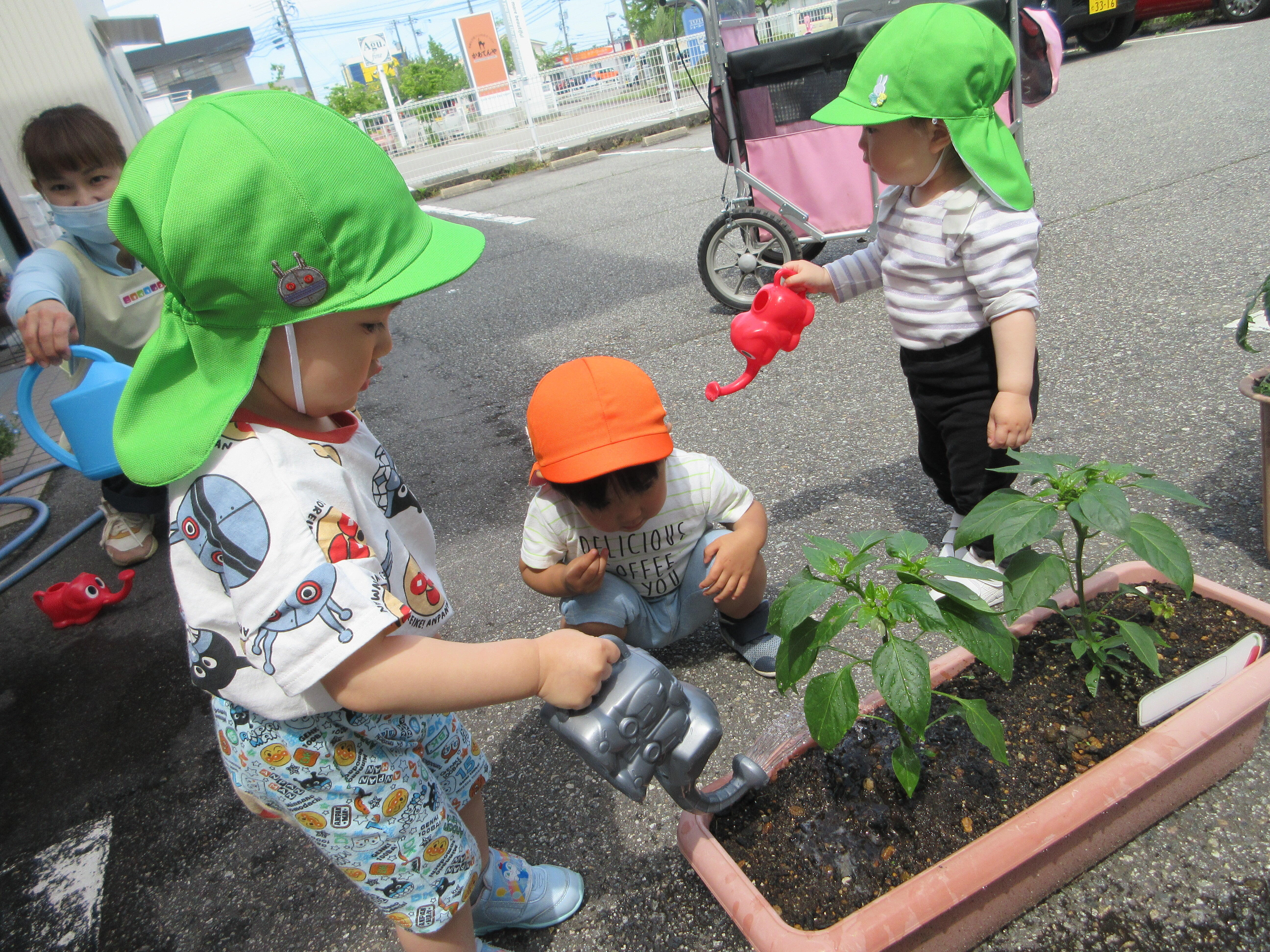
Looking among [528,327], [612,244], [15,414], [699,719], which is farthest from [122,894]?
[612,244]

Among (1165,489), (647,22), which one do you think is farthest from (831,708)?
(647,22)

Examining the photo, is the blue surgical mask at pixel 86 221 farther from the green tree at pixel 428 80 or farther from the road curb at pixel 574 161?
the green tree at pixel 428 80

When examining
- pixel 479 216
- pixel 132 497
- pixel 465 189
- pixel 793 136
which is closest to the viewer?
pixel 132 497

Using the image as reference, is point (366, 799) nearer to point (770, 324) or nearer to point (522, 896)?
point (522, 896)

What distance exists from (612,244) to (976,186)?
5236mm

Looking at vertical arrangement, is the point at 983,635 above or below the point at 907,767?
above

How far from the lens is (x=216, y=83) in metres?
54.5

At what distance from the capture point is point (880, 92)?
5.75 feet

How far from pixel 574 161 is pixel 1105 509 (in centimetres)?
1321

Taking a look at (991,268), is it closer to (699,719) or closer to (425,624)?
(699,719)

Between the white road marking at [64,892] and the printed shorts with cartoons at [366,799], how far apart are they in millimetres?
918

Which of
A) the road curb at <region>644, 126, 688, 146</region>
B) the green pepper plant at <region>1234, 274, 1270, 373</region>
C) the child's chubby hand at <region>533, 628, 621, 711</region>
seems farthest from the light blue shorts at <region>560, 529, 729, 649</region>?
the road curb at <region>644, 126, 688, 146</region>

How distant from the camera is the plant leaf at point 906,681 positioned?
1.10 metres

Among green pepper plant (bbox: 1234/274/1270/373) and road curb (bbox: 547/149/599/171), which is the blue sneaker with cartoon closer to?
green pepper plant (bbox: 1234/274/1270/373)
